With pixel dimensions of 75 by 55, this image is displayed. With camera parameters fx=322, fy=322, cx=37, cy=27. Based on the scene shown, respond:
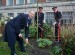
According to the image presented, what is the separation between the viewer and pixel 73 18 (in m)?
24.1

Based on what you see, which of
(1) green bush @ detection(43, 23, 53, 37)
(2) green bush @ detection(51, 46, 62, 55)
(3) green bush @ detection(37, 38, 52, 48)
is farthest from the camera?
(1) green bush @ detection(43, 23, 53, 37)

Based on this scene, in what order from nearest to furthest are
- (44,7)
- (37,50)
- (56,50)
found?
1. (56,50)
2. (37,50)
3. (44,7)

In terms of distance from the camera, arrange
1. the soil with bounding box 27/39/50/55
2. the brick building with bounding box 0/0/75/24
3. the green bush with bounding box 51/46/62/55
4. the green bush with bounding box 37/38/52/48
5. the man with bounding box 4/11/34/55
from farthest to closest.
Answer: the brick building with bounding box 0/0/75/24 → the green bush with bounding box 37/38/52/48 → the soil with bounding box 27/39/50/55 → the green bush with bounding box 51/46/62/55 → the man with bounding box 4/11/34/55

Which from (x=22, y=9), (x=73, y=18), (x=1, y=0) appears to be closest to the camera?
(x=73, y=18)

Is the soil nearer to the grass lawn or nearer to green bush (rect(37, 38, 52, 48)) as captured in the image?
green bush (rect(37, 38, 52, 48))

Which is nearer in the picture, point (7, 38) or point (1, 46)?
point (7, 38)

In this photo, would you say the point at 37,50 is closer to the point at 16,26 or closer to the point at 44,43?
the point at 44,43

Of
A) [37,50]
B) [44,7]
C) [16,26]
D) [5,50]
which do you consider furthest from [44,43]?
[44,7]

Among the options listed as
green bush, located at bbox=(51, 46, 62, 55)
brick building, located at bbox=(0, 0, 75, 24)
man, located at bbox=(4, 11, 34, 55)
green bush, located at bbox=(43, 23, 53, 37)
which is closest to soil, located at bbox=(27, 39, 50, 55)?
green bush, located at bbox=(51, 46, 62, 55)

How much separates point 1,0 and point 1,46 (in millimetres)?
20606

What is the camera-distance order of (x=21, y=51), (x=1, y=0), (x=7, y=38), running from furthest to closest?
(x=1, y=0)
(x=21, y=51)
(x=7, y=38)

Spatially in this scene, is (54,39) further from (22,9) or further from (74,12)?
(22,9)

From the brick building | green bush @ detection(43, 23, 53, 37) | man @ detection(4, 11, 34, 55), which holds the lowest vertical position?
the brick building

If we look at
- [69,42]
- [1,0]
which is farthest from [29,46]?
[1,0]
